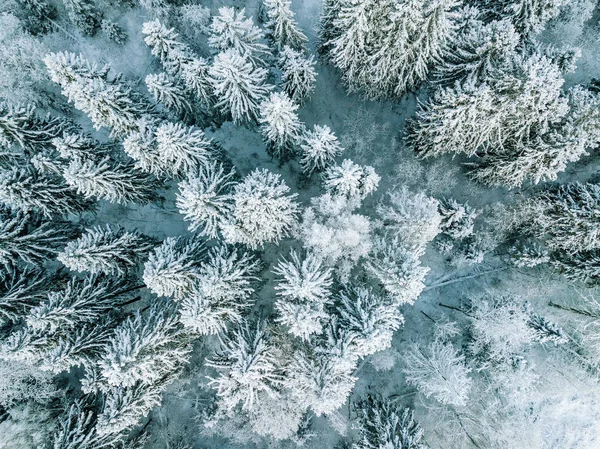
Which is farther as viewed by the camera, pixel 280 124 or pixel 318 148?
pixel 318 148

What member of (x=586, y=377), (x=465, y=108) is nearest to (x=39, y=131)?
(x=465, y=108)

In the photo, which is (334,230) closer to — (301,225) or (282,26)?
(301,225)

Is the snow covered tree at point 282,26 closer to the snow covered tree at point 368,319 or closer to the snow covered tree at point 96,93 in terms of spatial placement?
the snow covered tree at point 96,93

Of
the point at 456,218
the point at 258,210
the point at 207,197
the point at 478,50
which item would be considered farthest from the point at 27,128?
the point at 456,218

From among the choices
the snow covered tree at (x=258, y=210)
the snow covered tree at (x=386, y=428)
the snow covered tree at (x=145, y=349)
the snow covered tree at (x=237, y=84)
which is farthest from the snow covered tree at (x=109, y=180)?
the snow covered tree at (x=386, y=428)

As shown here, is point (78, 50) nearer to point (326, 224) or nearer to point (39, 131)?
point (39, 131)

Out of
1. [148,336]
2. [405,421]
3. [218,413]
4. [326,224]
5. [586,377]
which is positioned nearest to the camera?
[148,336]
